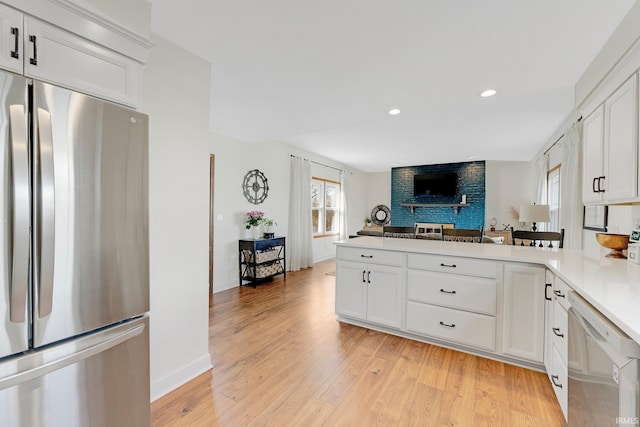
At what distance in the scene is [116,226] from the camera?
1.24 meters

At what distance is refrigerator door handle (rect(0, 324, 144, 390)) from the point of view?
0.95m

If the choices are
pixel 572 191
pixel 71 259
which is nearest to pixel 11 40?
A: pixel 71 259

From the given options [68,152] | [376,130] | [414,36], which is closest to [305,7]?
[414,36]

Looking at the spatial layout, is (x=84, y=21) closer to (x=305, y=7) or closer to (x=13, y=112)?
(x=13, y=112)

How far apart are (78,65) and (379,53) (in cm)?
174

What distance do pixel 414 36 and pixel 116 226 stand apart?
2.03m

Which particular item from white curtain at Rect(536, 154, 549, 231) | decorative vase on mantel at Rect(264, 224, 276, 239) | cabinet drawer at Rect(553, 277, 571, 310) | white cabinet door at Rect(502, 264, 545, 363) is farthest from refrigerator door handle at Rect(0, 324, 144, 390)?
white curtain at Rect(536, 154, 549, 231)

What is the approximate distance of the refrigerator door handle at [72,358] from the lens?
0.95 m

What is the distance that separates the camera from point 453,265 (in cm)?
237

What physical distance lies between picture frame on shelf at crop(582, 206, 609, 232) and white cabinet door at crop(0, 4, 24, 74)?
4.19 m

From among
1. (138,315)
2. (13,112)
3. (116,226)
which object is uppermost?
(13,112)

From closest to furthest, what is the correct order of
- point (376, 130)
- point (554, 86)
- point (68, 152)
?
point (68, 152) < point (554, 86) < point (376, 130)

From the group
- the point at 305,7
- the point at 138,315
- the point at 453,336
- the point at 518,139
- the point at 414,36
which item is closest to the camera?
the point at 138,315

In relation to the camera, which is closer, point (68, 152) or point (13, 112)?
point (13, 112)
